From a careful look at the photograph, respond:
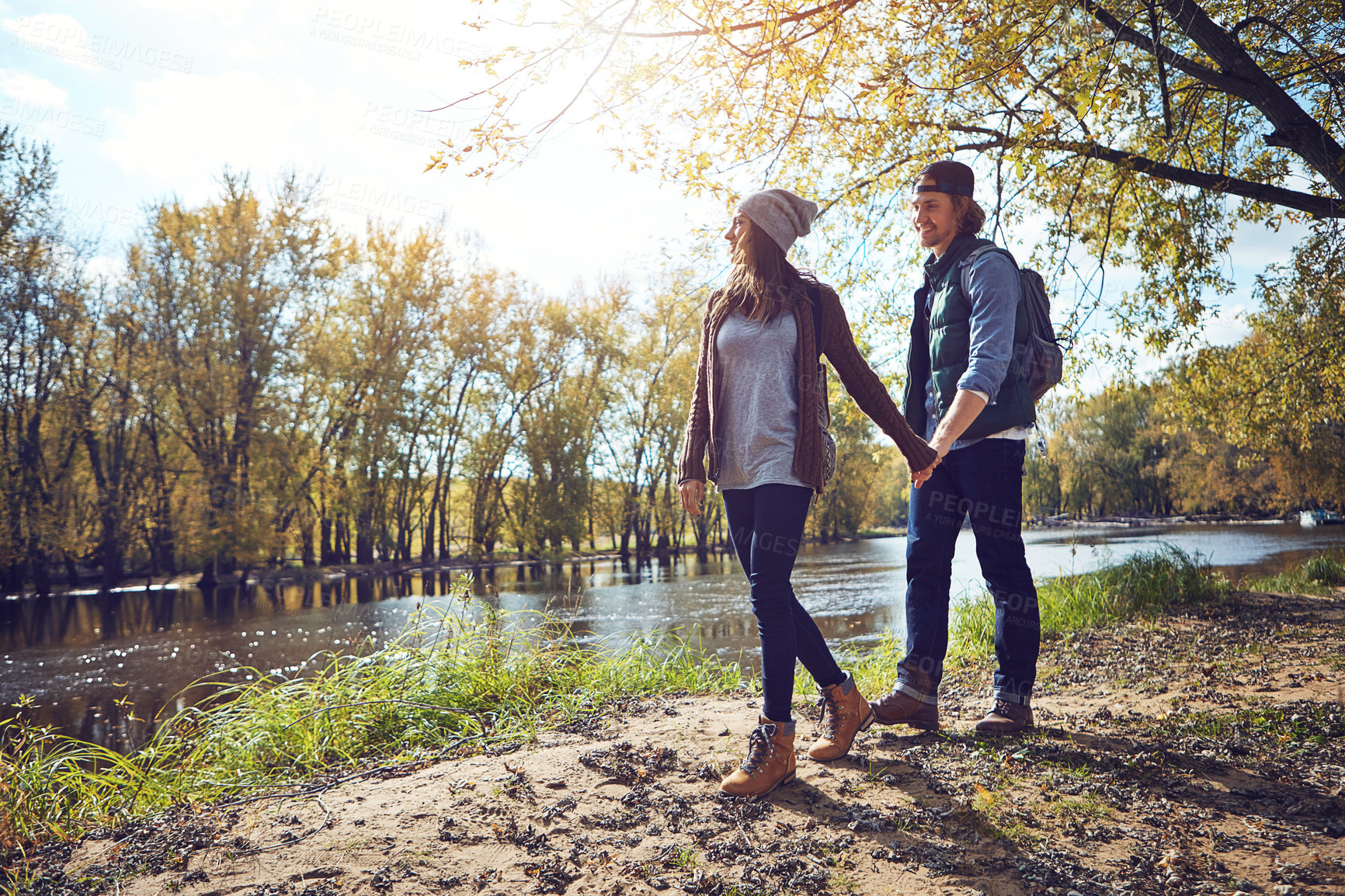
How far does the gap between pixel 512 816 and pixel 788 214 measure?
2.13 metres

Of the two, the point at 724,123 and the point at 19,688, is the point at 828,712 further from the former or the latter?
the point at 19,688

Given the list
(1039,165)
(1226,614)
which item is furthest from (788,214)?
(1226,614)

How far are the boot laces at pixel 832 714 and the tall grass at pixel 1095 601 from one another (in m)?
2.67

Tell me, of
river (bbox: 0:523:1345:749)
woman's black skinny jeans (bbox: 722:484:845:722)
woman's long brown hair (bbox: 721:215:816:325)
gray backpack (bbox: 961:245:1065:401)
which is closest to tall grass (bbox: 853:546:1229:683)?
river (bbox: 0:523:1345:749)

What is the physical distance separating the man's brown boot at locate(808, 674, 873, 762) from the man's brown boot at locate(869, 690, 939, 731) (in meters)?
0.25

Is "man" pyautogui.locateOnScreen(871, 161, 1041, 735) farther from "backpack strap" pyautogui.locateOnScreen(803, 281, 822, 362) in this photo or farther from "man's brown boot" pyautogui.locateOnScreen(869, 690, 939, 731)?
"backpack strap" pyautogui.locateOnScreen(803, 281, 822, 362)

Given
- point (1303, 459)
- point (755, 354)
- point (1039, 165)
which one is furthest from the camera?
point (1303, 459)

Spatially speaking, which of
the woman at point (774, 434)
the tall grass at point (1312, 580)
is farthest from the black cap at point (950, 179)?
the tall grass at point (1312, 580)

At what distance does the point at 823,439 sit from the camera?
2.43m

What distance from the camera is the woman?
7.70 feet

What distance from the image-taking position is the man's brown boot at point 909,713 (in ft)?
9.41

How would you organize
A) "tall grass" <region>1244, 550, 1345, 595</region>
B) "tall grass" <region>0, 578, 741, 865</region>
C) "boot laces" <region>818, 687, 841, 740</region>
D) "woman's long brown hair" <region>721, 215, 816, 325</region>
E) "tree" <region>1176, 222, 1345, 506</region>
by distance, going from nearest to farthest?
1. "woman's long brown hair" <region>721, 215, 816, 325</region>
2. "boot laces" <region>818, 687, 841, 740</region>
3. "tall grass" <region>0, 578, 741, 865</region>
4. "tall grass" <region>1244, 550, 1345, 595</region>
5. "tree" <region>1176, 222, 1345, 506</region>

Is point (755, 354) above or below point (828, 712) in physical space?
above

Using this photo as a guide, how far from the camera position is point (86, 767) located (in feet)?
19.5
